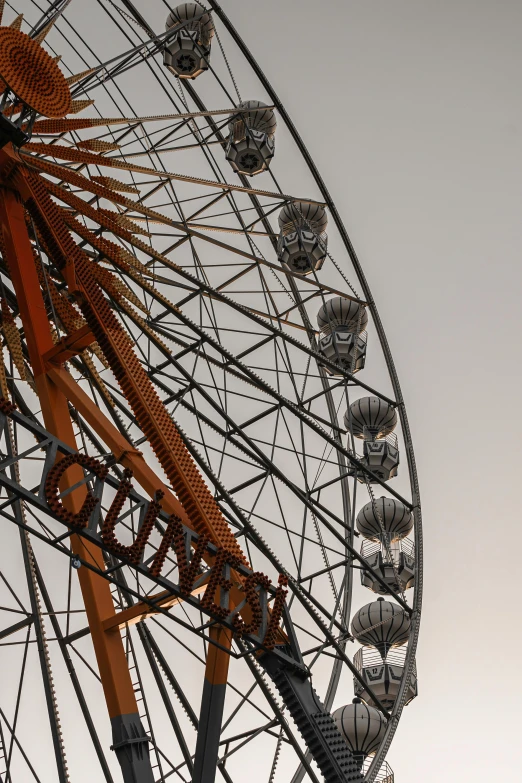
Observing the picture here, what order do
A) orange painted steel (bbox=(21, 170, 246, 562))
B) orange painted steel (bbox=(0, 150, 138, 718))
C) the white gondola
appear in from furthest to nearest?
the white gondola → orange painted steel (bbox=(21, 170, 246, 562)) → orange painted steel (bbox=(0, 150, 138, 718))

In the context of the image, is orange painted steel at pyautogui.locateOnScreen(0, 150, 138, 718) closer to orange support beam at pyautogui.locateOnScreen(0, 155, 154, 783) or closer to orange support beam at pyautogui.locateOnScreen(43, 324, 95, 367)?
orange support beam at pyautogui.locateOnScreen(0, 155, 154, 783)

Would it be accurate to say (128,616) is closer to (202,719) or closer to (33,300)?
(202,719)

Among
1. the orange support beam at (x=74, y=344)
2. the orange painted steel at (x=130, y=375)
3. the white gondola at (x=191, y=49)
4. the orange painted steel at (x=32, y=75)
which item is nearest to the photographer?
the orange painted steel at (x=130, y=375)

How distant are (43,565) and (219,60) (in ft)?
43.1

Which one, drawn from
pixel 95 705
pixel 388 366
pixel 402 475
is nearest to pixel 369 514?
pixel 388 366

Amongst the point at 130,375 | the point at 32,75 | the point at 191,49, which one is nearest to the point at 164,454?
the point at 130,375

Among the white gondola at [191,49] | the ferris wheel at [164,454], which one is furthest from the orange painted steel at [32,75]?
the white gondola at [191,49]

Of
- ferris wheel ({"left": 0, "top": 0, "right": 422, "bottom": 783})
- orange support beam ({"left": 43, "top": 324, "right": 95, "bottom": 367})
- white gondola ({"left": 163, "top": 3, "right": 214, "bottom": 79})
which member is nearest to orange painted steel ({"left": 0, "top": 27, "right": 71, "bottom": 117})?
ferris wheel ({"left": 0, "top": 0, "right": 422, "bottom": 783})

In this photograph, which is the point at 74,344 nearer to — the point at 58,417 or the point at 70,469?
the point at 58,417

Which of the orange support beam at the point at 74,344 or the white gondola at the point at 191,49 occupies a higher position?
the white gondola at the point at 191,49

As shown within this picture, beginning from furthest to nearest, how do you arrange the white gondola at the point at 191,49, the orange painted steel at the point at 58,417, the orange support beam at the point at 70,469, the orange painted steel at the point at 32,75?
1. the white gondola at the point at 191,49
2. the orange painted steel at the point at 32,75
3. the orange painted steel at the point at 58,417
4. the orange support beam at the point at 70,469

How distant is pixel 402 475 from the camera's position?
31875mm

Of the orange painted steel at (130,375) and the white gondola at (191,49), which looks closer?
the orange painted steel at (130,375)

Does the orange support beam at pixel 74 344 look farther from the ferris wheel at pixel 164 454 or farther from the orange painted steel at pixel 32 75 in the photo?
the orange painted steel at pixel 32 75
